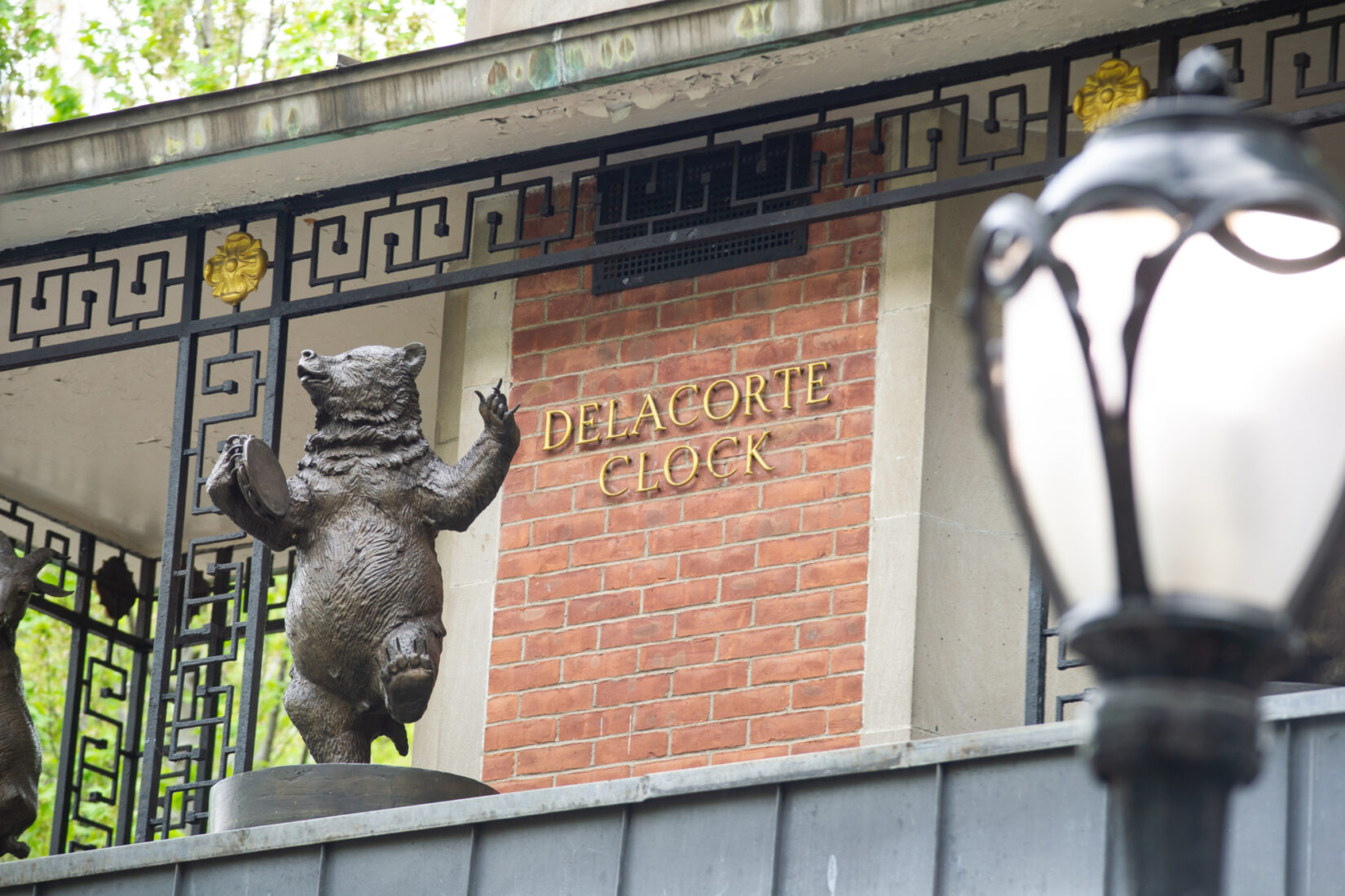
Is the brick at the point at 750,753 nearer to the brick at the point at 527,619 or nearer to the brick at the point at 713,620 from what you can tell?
the brick at the point at 713,620

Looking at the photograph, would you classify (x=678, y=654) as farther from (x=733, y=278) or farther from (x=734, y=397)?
(x=733, y=278)

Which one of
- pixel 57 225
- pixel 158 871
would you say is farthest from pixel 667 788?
pixel 57 225

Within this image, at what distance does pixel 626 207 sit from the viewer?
24.9 feet

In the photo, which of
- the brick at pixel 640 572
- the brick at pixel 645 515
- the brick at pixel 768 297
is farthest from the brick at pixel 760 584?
the brick at pixel 768 297

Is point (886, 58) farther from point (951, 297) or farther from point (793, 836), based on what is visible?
point (793, 836)

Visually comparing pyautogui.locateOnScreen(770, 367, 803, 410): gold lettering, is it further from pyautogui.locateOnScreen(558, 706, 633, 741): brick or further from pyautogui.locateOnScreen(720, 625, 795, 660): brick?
pyautogui.locateOnScreen(558, 706, 633, 741): brick

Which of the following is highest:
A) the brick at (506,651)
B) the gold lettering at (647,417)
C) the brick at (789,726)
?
the gold lettering at (647,417)

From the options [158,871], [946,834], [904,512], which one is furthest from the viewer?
[904,512]

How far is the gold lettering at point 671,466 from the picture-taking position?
7906 mm

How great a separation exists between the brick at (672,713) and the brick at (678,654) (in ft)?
0.41

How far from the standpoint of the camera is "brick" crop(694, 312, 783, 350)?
26.0 feet

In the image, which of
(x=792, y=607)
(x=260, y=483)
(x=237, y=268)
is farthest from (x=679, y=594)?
(x=237, y=268)

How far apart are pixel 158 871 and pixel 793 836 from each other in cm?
198

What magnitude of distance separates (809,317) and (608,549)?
1.07 m
